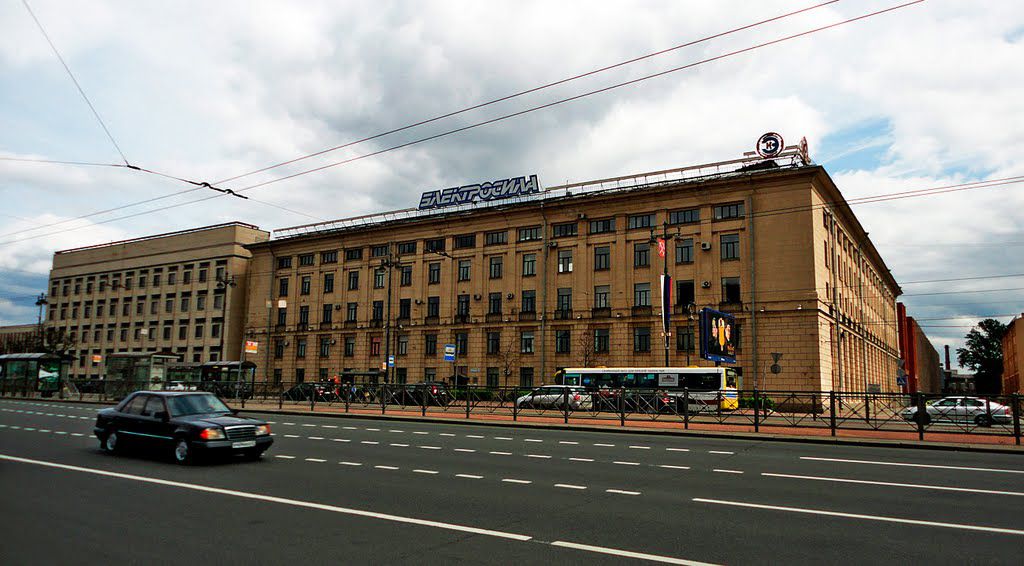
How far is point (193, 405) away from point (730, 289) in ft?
127

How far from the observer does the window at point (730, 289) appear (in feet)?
149

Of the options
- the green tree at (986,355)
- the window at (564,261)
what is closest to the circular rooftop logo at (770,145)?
the window at (564,261)

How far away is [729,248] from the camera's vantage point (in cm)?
4616

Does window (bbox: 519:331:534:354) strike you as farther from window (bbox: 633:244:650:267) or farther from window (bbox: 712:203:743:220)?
window (bbox: 712:203:743:220)

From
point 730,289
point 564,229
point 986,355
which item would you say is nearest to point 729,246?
point 730,289

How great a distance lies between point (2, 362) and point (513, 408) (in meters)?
43.1

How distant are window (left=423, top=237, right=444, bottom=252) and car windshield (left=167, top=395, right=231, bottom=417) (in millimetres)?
44129

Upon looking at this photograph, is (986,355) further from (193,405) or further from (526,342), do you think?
(193,405)

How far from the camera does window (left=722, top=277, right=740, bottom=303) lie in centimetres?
4556

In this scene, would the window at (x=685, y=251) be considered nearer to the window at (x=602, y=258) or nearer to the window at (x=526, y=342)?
the window at (x=602, y=258)

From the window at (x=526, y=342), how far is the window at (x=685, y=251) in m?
12.9

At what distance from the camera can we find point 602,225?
5150 centimetres

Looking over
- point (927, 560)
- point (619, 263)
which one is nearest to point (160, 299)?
point (619, 263)

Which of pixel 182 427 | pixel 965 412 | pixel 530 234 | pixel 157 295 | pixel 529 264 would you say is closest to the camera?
pixel 182 427
